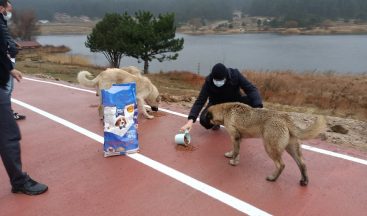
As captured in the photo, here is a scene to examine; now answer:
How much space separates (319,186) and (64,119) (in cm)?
526

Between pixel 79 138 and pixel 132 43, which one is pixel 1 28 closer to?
pixel 79 138

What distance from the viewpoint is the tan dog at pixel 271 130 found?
468 centimetres

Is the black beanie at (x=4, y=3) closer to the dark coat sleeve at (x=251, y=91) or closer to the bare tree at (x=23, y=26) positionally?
the dark coat sleeve at (x=251, y=91)

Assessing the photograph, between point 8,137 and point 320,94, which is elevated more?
point 8,137

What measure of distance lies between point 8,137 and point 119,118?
1.62 meters

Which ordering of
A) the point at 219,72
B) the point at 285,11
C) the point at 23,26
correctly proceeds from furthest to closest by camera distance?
the point at 285,11 → the point at 23,26 → the point at 219,72

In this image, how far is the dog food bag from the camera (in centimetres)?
535

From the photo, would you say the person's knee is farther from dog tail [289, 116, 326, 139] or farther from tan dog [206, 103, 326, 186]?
dog tail [289, 116, 326, 139]

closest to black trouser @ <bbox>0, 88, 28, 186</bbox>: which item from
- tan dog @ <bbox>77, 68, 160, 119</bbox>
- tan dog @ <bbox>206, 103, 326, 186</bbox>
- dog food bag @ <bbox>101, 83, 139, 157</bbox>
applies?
dog food bag @ <bbox>101, 83, 139, 157</bbox>

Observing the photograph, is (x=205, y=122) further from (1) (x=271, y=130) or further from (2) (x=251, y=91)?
(1) (x=271, y=130)

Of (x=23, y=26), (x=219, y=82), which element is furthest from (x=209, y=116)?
(x=23, y=26)

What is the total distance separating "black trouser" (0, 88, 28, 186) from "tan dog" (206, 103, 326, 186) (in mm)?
2717

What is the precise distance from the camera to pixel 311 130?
4.58 meters

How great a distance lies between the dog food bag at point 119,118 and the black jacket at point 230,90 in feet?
3.60
